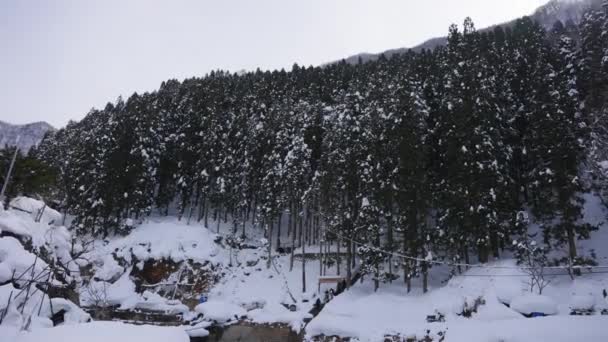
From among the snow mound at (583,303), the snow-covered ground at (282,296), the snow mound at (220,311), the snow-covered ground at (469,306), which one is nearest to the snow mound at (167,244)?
the snow-covered ground at (282,296)

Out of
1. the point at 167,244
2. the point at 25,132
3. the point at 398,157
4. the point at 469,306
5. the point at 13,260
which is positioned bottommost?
the point at 469,306

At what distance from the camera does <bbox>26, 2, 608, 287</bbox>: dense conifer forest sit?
28.0 m

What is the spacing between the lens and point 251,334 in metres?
27.6

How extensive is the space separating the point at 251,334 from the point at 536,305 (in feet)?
60.2

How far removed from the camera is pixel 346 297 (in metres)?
30.4

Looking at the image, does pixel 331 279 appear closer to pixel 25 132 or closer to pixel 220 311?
pixel 220 311

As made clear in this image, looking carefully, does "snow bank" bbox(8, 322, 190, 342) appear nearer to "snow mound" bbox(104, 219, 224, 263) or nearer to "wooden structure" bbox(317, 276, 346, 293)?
"wooden structure" bbox(317, 276, 346, 293)

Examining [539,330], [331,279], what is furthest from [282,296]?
[539,330]

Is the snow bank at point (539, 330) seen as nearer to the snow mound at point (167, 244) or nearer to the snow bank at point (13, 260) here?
the snow bank at point (13, 260)

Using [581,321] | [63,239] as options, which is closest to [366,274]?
[581,321]

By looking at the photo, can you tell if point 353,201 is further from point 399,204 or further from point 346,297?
point 346,297

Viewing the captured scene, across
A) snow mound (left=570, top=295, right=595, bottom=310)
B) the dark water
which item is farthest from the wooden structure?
snow mound (left=570, top=295, right=595, bottom=310)

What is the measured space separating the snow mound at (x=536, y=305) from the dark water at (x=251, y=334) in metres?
13.7

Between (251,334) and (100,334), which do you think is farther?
(251,334)
